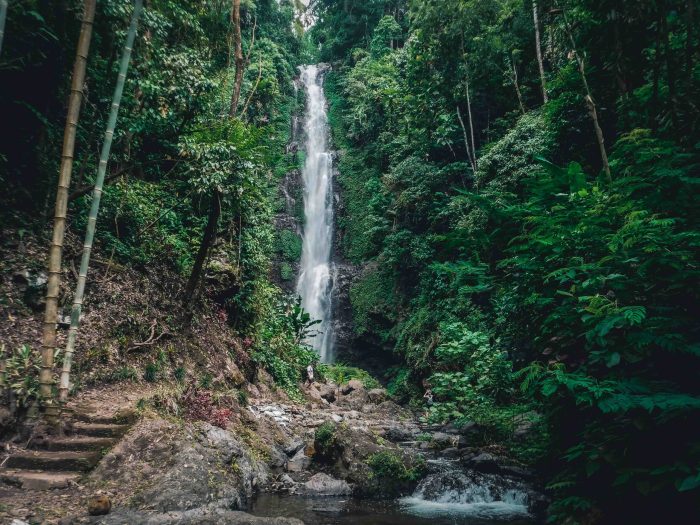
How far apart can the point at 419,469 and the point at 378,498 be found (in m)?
1.00

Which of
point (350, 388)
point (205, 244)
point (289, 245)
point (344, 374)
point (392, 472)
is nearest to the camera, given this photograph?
point (392, 472)

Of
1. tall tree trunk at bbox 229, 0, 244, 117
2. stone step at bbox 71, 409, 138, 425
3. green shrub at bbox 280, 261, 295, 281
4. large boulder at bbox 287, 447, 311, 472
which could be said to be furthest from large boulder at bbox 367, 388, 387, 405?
stone step at bbox 71, 409, 138, 425

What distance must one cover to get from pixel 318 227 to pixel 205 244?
57.2 ft

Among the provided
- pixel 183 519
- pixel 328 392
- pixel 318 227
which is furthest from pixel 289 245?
pixel 183 519

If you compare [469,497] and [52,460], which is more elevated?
[52,460]

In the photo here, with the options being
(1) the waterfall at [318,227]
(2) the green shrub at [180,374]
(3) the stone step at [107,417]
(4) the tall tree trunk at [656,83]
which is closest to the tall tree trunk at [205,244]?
(2) the green shrub at [180,374]

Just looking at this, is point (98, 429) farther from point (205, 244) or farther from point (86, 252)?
point (205, 244)

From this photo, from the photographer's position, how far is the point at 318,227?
1021 inches

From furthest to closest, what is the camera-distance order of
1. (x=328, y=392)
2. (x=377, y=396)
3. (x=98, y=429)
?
(x=377, y=396) < (x=328, y=392) < (x=98, y=429)

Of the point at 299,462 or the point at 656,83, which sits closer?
the point at 656,83

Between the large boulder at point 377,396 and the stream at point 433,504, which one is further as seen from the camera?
the large boulder at point 377,396

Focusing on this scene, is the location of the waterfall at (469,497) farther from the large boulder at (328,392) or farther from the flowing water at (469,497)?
the large boulder at (328,392)

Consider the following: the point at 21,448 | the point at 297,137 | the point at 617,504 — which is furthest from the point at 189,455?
the point at 297,137

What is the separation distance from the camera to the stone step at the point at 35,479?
4125 millimetres
